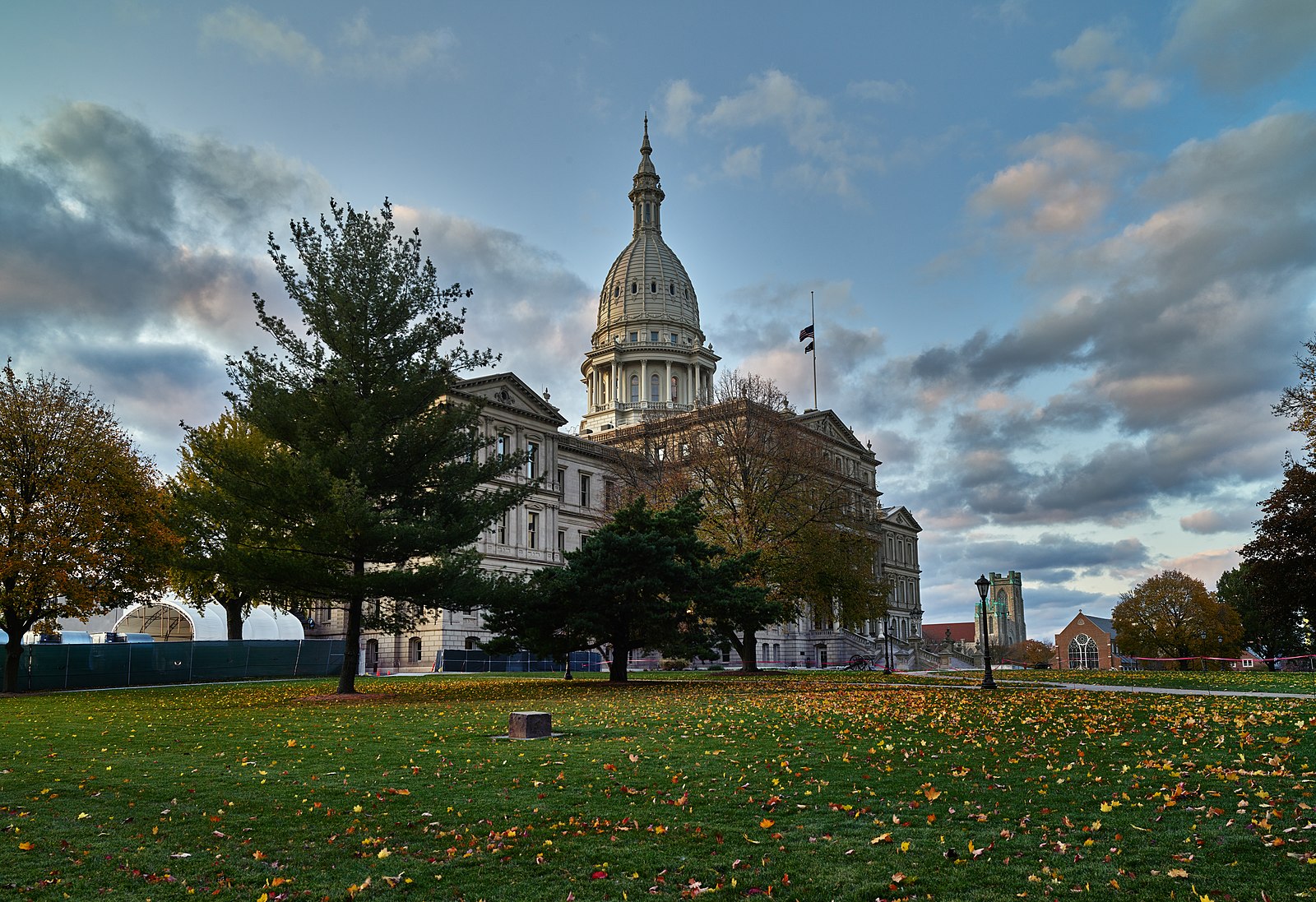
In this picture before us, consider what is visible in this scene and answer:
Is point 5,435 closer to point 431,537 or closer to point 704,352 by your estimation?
point 431,537

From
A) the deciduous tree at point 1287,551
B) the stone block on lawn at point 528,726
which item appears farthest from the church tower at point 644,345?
the stone block on lawn at point 528,726

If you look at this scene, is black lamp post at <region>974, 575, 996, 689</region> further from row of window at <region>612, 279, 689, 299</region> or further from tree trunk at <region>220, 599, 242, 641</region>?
row of window at <region>612, 279, 689, 299</region>

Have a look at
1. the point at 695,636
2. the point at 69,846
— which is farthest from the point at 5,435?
the point at 69,846

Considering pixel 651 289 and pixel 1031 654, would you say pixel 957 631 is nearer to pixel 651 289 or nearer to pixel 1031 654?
pixel 1031 654

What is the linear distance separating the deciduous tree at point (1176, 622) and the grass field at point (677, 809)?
64.2m

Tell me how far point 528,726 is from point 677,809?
6633 mm

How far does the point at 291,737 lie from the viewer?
16.3 m

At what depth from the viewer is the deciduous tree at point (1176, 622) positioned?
74688 mm

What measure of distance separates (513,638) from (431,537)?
5970 millimetres

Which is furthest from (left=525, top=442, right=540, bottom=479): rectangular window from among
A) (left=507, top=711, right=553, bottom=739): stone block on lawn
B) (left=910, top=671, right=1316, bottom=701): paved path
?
(left=507, top=711, right=553, bottom=739): stone block on lawn

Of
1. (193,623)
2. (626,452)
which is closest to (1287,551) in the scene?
(626,452)

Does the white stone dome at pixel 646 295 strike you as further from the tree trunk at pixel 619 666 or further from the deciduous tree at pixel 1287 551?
the tree trunk at pixel 619 666

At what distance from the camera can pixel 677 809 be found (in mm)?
9391

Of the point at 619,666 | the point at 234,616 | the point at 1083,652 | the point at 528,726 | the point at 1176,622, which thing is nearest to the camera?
the point at 528,726
